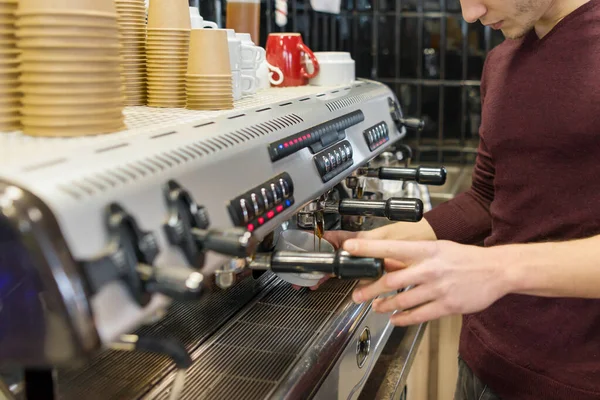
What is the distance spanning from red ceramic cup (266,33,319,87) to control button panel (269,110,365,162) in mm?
347

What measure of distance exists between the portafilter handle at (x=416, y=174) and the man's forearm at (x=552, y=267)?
42 cm

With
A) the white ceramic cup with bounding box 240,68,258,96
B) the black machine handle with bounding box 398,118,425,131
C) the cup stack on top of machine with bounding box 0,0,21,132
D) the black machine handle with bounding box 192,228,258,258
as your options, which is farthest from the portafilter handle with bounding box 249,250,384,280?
the black machine handle with bounding box 398,118,425,131

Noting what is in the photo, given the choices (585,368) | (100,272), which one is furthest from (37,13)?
(585,368)

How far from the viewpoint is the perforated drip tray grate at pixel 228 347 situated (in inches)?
33.8

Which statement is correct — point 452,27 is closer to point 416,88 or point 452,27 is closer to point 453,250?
point 416,88

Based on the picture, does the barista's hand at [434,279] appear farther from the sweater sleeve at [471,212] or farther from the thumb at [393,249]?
the sweater sleeve at [471,212]

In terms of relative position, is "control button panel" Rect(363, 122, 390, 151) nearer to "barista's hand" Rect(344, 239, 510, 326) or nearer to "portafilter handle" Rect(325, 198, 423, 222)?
"portafilter handle" Rect(325, 198, 423, 222)

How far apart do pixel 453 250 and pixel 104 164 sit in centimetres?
39

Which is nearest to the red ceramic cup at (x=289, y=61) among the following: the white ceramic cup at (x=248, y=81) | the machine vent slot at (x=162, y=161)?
the white ceramic cup at (x=248, y=81)

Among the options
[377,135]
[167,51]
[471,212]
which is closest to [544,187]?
[471,212]

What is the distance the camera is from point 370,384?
1.32 m

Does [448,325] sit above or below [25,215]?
below

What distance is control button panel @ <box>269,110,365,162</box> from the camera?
34.0 inches

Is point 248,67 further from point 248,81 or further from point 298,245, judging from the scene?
point 298,245
